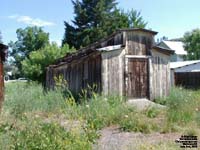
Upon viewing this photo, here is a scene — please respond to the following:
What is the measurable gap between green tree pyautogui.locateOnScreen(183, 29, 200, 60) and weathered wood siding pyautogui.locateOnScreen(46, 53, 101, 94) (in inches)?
1191

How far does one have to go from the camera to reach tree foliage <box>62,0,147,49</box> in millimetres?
41188

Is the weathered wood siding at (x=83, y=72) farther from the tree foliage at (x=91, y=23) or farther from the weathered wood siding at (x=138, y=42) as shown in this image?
the tree foliage at (x=91, y=23)

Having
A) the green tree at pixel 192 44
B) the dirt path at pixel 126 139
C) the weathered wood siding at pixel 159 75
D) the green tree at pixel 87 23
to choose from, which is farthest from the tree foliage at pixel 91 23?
the dirt path at pixel 126 139

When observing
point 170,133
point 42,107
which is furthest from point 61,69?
point 170,133

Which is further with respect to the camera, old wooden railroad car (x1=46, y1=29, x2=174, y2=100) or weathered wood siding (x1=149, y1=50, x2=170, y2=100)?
weathered wood siding (x1=149, y1=50, x2=170, y2=100)

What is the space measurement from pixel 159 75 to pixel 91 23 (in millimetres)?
26722

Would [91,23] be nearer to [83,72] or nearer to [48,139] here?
[83,72]

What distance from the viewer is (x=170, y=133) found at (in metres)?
8.92

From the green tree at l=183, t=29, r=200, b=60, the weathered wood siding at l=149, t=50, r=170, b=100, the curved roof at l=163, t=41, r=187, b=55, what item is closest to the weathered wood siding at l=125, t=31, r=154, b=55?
the weathered wood siding at l=149, t=50, r=170, b=100

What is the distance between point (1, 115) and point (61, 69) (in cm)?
759

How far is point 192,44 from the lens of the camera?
147 ft

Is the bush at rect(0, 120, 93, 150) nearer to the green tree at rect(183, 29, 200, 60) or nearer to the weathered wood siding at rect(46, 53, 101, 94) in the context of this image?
the weathered wood siding at rect(46, 53, 101, 94)

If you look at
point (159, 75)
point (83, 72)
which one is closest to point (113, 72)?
point (83, 72)

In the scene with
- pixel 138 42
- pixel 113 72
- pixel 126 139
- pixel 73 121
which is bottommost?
pixel 126 139
